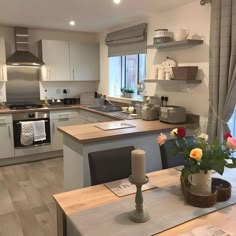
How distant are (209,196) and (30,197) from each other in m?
2.48

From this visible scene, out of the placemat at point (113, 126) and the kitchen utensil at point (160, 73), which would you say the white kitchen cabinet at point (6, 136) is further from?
the kitchen utensil at point (160, 73)

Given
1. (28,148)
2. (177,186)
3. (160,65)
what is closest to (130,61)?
(160,65)

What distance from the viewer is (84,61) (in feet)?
16.8

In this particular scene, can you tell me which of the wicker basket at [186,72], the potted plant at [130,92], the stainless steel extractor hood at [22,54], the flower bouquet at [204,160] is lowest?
the flower bouquet at [204,160]

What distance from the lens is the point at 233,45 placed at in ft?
8.05

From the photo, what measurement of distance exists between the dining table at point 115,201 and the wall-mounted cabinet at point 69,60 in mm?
3600

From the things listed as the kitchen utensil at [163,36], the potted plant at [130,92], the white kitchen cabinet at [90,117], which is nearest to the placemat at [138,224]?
the kitchen utensil at [163,36]

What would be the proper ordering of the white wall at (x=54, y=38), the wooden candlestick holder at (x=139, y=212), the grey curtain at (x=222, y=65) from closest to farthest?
the wooden candlestick holder at (x=139, y=212) → the grey curtain at (x=222, y=65) → the white wall at (x=54, y=38)

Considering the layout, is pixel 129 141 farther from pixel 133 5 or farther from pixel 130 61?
pixel 130 61

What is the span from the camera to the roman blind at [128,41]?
152 inches

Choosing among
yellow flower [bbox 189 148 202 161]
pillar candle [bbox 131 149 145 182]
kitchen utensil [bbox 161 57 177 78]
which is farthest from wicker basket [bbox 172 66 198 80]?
pillar candle [bbox 131 149 145 182]

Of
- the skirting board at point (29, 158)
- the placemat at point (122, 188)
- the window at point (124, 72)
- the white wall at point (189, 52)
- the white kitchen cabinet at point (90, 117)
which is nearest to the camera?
the placemat at point (122, 188)

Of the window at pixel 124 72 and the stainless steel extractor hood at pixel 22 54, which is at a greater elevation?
the stainless steel extractor hood at pixel 22 54

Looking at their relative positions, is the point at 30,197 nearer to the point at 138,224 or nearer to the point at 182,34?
the point at 138,224
